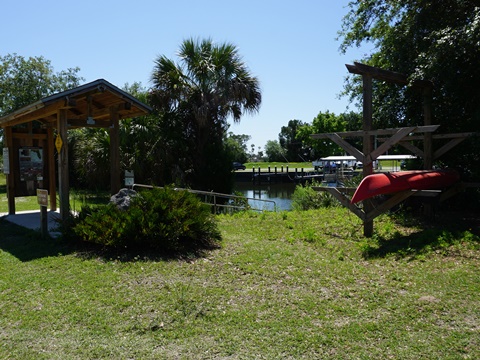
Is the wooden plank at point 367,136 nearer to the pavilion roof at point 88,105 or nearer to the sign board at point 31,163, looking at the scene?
the pavilion roof at point 88,105

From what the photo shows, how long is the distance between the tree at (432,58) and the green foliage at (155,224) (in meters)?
5.28

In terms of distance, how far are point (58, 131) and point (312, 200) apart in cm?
873

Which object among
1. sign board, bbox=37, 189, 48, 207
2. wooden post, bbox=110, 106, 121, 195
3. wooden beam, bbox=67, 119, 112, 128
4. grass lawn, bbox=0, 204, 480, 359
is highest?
wooden beam, bbox=67, 119, 112, 128

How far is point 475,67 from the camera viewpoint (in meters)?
8.73

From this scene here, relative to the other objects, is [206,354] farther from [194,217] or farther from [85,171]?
[85,171]

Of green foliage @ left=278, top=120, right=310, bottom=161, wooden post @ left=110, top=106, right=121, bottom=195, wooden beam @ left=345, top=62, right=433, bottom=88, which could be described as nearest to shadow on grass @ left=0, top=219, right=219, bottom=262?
wooden post @ left=110, top=106, right=121, bottom=195

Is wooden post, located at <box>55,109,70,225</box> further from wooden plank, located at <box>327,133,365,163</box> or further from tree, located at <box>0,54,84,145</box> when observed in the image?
tree, located at <box>0,54,84,145</box>

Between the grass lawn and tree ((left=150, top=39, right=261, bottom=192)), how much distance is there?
9552 mm

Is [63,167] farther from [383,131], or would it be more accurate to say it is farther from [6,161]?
[383,131]

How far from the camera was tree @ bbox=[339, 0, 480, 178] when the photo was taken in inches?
324

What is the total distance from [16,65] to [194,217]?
21.3 m

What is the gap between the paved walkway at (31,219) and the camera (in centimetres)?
881

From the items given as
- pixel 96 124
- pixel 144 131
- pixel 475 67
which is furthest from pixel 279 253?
pixel 144 131

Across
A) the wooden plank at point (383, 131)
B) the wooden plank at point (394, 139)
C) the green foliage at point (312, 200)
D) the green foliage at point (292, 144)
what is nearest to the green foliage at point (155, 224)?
the wooden plank at point (383, 131)
